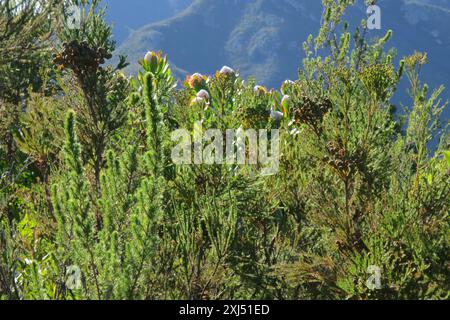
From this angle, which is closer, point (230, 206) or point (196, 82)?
point (230, 206)

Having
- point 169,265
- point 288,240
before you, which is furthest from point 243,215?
point 169,265

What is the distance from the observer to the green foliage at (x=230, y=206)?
2.29 meters

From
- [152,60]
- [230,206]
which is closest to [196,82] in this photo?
[152,60]

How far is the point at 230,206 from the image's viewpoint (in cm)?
250

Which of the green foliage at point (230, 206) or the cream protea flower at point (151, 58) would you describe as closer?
the green foliage at point (230, 206)

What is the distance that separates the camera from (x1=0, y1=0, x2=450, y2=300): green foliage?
2.29 m

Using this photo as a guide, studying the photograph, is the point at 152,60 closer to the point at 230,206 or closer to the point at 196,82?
the point at 196,82

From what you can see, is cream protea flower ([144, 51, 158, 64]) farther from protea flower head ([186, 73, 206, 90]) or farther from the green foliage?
the green foliage

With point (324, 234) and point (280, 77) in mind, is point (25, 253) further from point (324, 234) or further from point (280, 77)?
point (280, 77)

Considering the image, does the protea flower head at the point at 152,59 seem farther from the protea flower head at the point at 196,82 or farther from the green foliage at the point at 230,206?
the green foliage at the point at 230,206

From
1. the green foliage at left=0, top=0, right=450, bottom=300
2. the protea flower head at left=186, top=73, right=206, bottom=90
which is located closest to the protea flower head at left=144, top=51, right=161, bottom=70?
the protea flower head at left=186, top=73, right=206, bottom=90

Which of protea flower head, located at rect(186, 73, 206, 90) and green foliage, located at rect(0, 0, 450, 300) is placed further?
protea flower head, located at rect(186, 73, 206, 90)

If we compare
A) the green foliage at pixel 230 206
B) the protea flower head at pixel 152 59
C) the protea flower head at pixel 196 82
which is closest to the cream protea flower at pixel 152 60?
the protea flower head at pixel 152 59

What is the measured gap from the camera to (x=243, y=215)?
3262 millimetres
